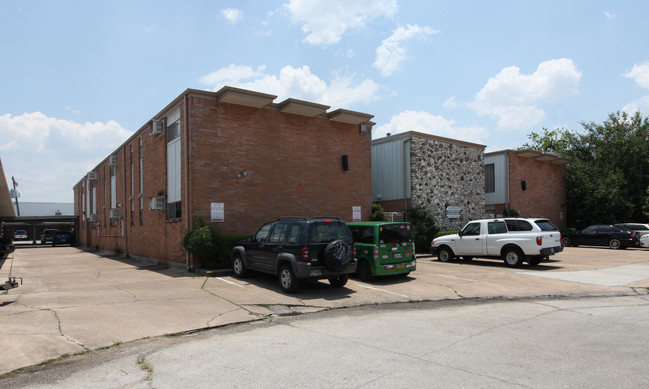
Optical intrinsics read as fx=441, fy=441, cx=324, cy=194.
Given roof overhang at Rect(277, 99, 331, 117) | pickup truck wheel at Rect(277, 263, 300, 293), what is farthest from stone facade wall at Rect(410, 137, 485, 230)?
pickup truck wheel at Rect(277, 263, 300, 293)

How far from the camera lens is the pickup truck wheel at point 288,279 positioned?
10.7 metres

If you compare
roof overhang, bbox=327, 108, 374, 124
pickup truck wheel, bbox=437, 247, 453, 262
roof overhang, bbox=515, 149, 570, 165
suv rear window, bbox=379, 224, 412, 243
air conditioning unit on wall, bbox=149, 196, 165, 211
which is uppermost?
roof overhang, bbox=327, 108, 374, 124

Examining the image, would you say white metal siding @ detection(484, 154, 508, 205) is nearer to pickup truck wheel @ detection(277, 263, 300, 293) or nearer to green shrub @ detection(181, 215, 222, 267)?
green shrub @ detection(181, 215, 222, 267)

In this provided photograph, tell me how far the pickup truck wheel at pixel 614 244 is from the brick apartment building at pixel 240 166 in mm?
15079

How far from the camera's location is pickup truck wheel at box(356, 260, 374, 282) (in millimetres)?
12758

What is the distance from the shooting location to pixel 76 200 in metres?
45.4

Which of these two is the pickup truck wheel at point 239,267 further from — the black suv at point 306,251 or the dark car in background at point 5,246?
the dark car in background at point 5,246

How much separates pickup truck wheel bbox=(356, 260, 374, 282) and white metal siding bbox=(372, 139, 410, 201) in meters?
10.2

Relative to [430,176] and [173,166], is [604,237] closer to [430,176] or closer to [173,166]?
[430,176]

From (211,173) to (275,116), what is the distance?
140 inches

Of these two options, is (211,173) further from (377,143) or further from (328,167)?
(377,143)

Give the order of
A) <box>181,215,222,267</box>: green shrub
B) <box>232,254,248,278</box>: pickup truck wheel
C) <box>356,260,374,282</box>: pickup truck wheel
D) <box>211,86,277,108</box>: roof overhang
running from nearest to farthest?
1. <box>356,260,374,282</box>: pickup truck wheel
2. <box>232,254,248,278</box>: pickup truck wheel
3. <box>181,215,222,267</box>: green shrub
4. <box>211,86,277,108</box>: roof overhang

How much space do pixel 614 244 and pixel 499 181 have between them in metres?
7.33

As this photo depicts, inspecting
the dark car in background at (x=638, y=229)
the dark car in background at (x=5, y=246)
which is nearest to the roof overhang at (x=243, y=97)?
the dark car in background at (x=5, y=246)
